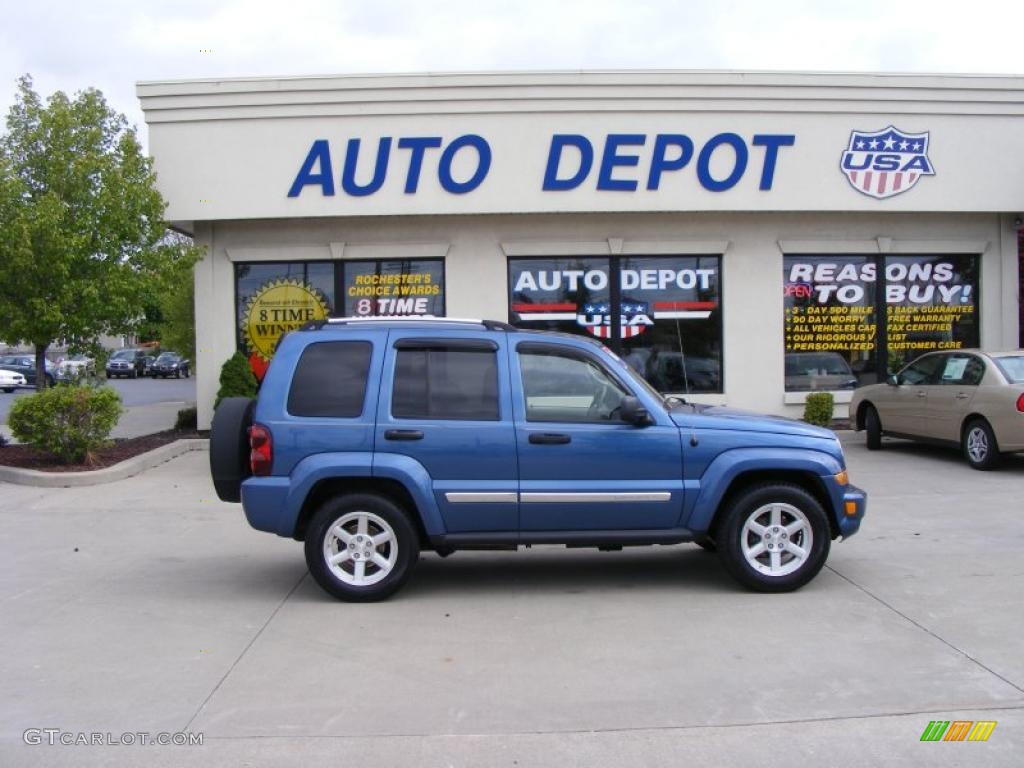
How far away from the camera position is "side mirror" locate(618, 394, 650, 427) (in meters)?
6.28

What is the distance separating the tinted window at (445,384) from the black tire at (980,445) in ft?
25.7

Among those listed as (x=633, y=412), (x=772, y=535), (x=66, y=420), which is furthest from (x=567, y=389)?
(x=66, y=420)

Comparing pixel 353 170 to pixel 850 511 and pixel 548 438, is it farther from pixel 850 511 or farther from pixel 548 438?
pixel 850 511

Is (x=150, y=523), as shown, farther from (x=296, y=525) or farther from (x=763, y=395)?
(x=763, y=395)

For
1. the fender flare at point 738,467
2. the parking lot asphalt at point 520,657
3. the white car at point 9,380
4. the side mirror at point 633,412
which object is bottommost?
the parking lot asphalt at point 520,657

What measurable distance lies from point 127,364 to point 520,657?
4840 centimetres

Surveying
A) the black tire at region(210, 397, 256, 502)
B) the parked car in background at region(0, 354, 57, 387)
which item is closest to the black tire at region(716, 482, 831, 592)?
the black tire at region(210, 397, 256, 502)

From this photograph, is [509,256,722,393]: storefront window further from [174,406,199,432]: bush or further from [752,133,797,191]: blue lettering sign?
[174,406,199,432]: bush

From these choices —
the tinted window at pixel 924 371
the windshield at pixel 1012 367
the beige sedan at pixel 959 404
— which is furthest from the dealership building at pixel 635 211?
the windshield at pixel 1012 367

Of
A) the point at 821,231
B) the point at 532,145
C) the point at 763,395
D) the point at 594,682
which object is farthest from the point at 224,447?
the point at 821,231

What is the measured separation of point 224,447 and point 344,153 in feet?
30.1

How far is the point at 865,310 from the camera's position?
53.6ft

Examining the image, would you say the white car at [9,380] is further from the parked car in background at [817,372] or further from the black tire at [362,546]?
the black tire at [362,546]

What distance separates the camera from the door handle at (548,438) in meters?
6.34
